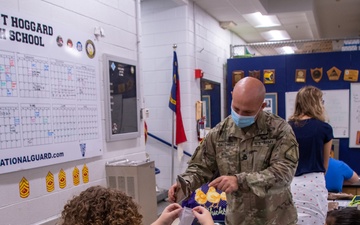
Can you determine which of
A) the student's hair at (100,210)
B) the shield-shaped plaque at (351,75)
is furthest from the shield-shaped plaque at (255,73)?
the student's hair at (100,210)

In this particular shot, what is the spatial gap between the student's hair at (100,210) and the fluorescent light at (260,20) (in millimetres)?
5282

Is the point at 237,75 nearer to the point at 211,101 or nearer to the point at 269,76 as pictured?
the point at 269,76

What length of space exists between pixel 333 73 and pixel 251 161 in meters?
4.02

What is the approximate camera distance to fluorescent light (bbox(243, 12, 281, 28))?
6006 mm

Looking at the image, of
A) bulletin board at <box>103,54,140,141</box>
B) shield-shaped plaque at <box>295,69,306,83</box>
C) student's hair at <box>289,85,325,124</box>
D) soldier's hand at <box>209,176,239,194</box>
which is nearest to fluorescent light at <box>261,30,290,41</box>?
shield-shaped plaque at <box>295,69,306,83</box>

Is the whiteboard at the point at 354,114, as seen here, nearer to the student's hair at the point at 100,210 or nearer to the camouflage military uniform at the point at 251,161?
the camouflage military uniform at the point at 251,161

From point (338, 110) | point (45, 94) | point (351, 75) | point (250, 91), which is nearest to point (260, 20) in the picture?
point (351, 75)

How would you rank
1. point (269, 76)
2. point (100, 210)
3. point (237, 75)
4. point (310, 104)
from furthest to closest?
1. point (237, 75)
2. point (269, 76)
3. point (310, 104)
4. point (100, 210)

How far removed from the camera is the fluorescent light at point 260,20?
19.7 ft

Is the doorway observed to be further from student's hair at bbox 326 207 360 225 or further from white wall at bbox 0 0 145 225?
student's hair at bbox 326 207 360 225

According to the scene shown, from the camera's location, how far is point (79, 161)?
2.73m

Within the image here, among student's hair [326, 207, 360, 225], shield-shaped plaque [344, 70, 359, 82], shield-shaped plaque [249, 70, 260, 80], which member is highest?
shield-shaped plaque [249, 70, 260, 80]

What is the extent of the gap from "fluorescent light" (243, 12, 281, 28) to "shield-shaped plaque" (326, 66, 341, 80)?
151cm

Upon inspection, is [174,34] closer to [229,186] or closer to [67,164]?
[67,164]
